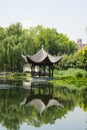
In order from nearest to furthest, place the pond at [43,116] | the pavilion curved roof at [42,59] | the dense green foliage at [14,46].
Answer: the pond at [43,116], the pavilion curved roof at [42,59], the dense green foliage at [14,46]

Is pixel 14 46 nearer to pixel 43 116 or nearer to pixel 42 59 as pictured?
pixel 42 59

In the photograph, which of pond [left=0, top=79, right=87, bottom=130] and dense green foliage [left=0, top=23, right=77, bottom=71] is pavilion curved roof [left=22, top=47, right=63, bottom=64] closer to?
dense green foliage [left=0, top=23, right=77, bottom=71]

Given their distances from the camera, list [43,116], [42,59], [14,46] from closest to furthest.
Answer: [43,116]
[42,59]
[14,46]

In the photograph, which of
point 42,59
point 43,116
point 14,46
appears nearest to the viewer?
point 43,116

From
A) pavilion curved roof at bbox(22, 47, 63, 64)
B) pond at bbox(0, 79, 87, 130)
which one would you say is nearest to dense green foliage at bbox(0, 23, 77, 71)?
pavilion curved roof at bbox(22, 47, 63, 64)

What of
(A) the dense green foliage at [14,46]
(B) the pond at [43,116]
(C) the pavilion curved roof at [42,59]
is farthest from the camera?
(A) the dense green foliage at [14,46]

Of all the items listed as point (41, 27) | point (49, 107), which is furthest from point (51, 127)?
point (41, 27)

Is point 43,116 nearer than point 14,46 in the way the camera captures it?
Yes

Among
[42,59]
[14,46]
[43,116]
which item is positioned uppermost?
[14,46]

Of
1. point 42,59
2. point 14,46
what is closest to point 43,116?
point 42,59

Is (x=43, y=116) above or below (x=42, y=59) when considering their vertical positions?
below

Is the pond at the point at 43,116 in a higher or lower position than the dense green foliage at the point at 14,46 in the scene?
lower

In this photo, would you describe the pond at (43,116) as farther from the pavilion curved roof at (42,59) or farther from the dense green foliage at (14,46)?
the dense green foliage at (14,46)

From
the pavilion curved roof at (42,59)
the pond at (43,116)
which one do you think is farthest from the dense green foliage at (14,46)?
the pond at (43,116)
